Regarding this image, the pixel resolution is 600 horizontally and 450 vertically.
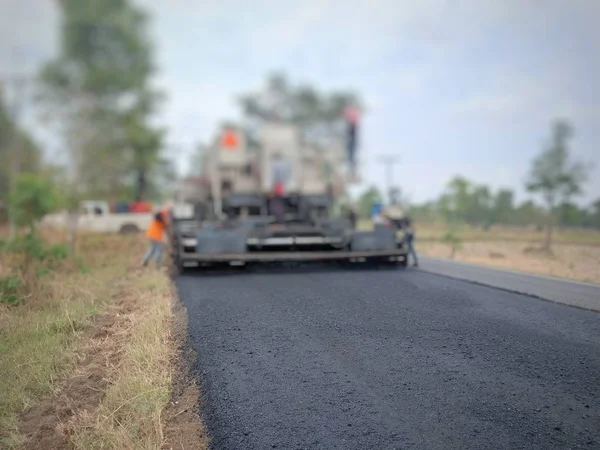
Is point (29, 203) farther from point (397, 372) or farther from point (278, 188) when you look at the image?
point (397, 372)

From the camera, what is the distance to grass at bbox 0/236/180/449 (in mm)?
3314

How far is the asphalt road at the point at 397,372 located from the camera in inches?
121

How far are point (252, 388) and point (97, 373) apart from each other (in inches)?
63.1

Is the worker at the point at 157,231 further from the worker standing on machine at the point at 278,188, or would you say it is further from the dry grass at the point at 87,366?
the dry grass at the point at 87,366

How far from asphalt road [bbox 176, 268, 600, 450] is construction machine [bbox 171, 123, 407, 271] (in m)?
2.54

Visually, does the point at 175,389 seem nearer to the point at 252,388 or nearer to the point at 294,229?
the point at 252,388

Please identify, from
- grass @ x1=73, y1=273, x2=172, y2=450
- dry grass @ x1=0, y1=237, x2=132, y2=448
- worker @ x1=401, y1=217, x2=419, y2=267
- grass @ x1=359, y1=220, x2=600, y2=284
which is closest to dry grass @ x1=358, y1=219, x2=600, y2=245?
grass @ x1=359, y1=220, x2=600, y2=284

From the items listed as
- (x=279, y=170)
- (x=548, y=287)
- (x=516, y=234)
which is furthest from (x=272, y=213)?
(x=516, y=234)

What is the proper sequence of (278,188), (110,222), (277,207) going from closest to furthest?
(278,188), (277,207), (110,222)

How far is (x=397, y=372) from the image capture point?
3883 mm

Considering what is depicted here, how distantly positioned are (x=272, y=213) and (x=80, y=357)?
5696mm

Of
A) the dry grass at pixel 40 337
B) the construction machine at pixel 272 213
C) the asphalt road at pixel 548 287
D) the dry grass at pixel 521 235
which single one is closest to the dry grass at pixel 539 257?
the dry grass at pixel 521 235

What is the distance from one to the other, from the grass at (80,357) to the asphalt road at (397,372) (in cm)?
42

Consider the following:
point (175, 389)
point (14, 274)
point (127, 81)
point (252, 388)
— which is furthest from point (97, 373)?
point (127, 81)
